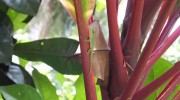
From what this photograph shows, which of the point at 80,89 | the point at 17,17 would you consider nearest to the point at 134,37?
the point at 80,89

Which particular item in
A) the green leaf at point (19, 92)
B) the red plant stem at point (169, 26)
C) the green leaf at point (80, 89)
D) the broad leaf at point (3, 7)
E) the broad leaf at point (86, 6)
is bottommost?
the green leaf at point (80, 89)

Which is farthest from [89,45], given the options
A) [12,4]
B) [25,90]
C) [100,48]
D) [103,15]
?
[103,15]

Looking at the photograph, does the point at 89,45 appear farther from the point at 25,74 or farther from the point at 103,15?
the point at 103,15

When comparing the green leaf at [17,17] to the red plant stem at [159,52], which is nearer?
the red plant stem at [159,52]

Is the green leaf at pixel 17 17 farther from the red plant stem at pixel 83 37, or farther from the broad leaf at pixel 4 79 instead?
the red plant stem at pixel 83 37

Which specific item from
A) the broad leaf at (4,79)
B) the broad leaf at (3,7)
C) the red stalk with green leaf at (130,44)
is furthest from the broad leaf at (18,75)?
the red stalk with green leaf at (130,44)

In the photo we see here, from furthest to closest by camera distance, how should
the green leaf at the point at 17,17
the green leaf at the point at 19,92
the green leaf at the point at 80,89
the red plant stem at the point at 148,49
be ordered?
the green leaf at the point at 17,17, the green leaf at the point at 80,89, the green leaf at the point at 19,92, the red plant stem at the point at 148,49

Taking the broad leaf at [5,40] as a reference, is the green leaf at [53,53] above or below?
below

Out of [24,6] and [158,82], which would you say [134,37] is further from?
[24,6]
